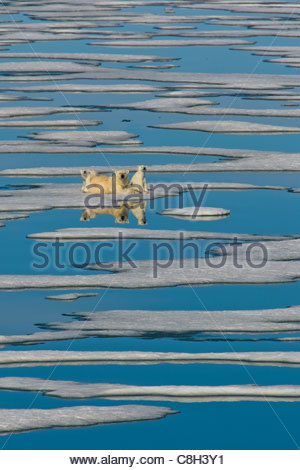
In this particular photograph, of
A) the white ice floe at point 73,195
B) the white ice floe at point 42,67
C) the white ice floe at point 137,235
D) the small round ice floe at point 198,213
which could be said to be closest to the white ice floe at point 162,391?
the white ice floe at point 137,235

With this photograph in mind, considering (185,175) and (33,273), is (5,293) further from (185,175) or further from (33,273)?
(185,175)

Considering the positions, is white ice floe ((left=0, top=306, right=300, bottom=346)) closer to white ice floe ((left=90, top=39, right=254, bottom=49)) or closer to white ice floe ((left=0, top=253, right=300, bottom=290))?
white ice floe ((left=0, top=253, right=300, bottom=290))

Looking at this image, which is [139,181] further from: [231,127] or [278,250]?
[231,127]

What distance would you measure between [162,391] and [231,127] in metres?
4.70

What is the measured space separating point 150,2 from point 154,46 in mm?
4111

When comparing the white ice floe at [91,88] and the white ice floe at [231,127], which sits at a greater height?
the white ice floe at [91,88]

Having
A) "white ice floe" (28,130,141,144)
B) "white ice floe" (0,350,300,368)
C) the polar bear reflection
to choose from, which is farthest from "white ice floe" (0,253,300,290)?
"white ice floe" (28,130,141,144)

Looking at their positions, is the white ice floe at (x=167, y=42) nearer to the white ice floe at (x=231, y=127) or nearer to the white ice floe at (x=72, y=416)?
the white ice floe at (x=231, y=127)

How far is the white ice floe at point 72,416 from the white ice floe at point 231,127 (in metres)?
4.73

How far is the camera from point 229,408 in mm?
4117

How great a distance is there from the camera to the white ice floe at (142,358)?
4.45 meters

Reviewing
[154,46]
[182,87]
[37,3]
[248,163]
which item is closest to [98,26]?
[154,46]

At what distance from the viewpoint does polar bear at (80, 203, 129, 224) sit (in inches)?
249

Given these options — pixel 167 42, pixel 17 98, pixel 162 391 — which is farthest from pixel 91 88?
pixel 162 391
